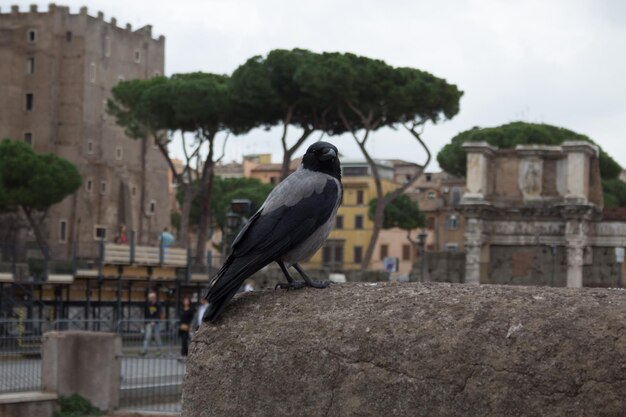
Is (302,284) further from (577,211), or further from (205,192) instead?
(205,192)

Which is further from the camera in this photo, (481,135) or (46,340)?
(481,135)

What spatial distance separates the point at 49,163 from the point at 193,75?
8946 mm

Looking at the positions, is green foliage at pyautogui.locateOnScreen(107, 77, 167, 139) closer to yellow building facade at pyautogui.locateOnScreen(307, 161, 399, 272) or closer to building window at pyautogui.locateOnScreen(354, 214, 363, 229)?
yellow building facade at pyautogui.locateOnScreen(307, 161, 399, 272)

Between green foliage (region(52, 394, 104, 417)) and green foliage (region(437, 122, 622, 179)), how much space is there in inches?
1907

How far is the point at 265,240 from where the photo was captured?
4.68 m

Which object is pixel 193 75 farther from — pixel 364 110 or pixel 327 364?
pixel 327 364

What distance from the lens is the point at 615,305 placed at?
407cm

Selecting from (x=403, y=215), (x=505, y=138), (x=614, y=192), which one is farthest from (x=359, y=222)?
(x=505, y=138)

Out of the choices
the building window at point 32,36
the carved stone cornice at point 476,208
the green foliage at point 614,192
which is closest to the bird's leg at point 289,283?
the carved stone cornice at point 476,208

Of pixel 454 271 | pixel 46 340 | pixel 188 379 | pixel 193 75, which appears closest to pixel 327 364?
pixel 188 379

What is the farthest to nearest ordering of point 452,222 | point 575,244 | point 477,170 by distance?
point 452,222
point 477,170
point 575,244

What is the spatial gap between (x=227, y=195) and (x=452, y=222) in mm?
16375

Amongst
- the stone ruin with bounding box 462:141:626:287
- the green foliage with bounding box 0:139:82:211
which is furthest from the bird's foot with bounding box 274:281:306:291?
the green foliage with bounding box 0:139:82:211

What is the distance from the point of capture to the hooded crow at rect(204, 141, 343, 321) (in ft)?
15.3
